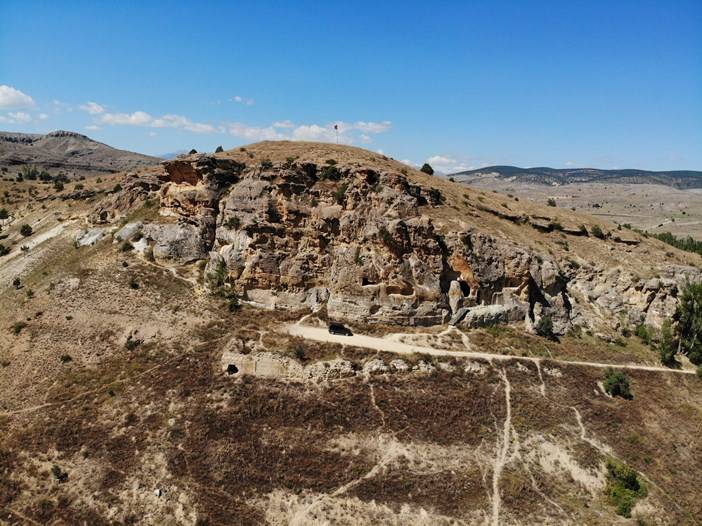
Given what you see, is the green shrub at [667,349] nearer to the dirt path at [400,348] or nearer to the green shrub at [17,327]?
the dirt path at [400,348]

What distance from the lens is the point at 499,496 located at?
108 ft

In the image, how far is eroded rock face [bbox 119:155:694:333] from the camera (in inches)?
1994

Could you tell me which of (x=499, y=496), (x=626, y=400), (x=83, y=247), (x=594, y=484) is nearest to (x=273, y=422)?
(x=499, y=496)

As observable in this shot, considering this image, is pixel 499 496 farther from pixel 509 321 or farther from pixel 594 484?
pixel 509 321

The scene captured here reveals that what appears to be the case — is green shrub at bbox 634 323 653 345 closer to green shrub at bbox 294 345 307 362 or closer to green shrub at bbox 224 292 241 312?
green shrub at bbox 294 345 307 362

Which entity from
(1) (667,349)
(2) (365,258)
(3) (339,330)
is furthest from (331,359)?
(1) (667,349)

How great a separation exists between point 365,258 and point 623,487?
32.6m

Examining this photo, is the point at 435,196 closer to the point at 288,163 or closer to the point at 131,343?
the point at 288,163

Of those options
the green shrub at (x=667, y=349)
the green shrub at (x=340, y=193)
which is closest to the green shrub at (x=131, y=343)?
the green shrub at (x=340, y=193)

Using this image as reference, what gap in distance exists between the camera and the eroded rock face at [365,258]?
166ft

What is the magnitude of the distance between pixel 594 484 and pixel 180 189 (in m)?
59.8

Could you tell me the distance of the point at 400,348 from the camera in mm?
45719

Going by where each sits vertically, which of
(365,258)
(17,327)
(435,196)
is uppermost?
(435,196)

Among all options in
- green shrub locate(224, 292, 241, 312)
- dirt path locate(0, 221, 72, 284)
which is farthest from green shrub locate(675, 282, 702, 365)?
dirt path locate(0, 221, 72, 284)
